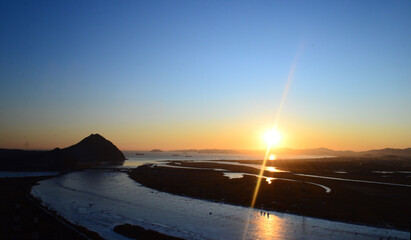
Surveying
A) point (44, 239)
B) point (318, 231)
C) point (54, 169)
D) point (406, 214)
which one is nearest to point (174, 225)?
point (44, 239)

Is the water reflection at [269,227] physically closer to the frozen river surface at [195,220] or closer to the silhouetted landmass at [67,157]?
the frozen river surface at [195,220]

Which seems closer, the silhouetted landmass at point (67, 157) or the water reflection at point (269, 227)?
the water reflection at point (269, 227)

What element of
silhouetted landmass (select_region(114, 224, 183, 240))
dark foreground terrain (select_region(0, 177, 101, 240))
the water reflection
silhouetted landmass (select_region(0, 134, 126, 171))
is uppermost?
silhouetted landmass (select_region(0, 134, 126, 171))

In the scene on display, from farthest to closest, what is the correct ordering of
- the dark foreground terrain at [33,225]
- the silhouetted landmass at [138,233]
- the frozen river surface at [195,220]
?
the frozen river surface at [195,220]
the silhouetted landmass at [138,233]
the dark foreground terrain at [33,225]

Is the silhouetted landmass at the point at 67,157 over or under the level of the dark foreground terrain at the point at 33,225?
over

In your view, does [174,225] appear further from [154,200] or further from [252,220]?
[154,200]

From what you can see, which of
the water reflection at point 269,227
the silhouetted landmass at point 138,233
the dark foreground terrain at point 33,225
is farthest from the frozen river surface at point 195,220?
the dark foreground terrain at point 33,225

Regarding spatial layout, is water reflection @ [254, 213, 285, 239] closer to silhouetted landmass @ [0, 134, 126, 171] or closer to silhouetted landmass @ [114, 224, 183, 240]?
silhouetted landmass @ [114, 224, 183, 240]

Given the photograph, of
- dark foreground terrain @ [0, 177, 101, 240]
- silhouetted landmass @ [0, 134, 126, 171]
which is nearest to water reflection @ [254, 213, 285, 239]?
dark foreground terrain @ [0, 177, 101, 240]
